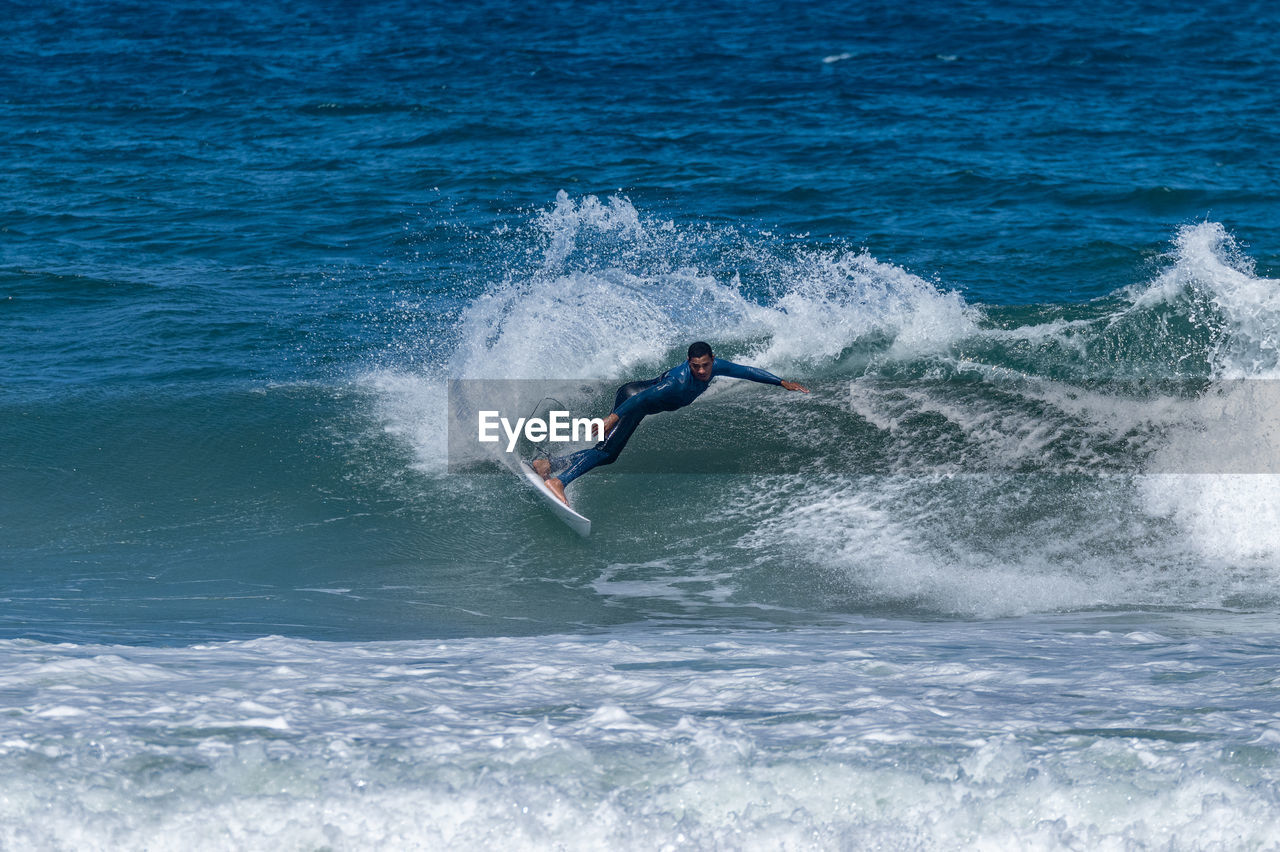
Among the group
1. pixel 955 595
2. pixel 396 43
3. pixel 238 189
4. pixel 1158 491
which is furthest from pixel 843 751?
pixel 396 43

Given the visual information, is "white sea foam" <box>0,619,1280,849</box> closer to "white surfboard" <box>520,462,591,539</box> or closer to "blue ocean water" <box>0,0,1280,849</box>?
"blue ocean water" <box>0,0,1280,849</box>

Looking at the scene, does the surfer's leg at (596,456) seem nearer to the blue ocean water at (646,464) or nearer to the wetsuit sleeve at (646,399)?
the wetsuit sleeve at (646,399)

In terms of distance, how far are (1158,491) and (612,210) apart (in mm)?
9122

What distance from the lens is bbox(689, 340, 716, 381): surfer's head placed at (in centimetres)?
853

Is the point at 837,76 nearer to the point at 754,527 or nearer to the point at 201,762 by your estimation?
the point at 754,527

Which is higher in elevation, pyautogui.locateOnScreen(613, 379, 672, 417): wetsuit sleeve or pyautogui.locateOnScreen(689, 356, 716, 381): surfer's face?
pyautogui.locateOnScreen(689, 356, 716, 381): surfer's face

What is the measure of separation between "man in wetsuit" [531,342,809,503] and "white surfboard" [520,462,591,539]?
52 millimetres

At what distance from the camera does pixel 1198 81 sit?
23953 mm

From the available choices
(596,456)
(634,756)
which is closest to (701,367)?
(596,456)

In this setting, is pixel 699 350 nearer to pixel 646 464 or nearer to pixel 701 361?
pixel 701 361

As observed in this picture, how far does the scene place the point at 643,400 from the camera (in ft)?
29.6

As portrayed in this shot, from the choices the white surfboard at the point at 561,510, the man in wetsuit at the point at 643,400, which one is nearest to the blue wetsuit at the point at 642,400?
the man in wetsuit at the point at 643,400

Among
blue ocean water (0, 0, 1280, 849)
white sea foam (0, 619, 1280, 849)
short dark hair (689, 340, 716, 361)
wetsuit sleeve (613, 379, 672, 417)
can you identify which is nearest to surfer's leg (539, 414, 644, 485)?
wetsuit sleeve (613, 379, 672, 417)

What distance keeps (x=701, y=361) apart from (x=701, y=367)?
2.7 inches
